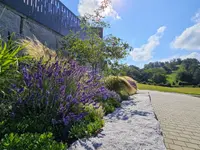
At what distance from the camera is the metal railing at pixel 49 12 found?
5.72 m

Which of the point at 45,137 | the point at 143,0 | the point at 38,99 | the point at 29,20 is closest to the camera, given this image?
the point at 45,137

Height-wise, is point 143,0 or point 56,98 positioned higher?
point 143,0

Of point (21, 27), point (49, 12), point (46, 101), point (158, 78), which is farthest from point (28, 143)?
point (158, 78)

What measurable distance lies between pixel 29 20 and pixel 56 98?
4710 mm

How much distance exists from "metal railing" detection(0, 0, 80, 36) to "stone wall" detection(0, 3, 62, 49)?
0.16 metres

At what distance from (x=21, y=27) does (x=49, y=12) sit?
203cm

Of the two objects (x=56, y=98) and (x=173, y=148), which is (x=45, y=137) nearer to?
(x=56, y=98)

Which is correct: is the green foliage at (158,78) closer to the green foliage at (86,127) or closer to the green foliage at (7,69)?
the green foliage at (86,127)

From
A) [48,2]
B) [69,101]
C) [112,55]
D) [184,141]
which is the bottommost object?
[184,141]

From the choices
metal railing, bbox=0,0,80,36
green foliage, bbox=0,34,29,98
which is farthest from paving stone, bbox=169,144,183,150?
metal railing, bbox=0,0,80,36

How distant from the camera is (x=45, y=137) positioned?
180cm

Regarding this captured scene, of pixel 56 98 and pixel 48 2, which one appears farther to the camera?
pixel 48 2

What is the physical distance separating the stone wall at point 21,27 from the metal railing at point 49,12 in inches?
6.3

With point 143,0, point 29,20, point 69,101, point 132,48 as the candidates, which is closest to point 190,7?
point 143,0
